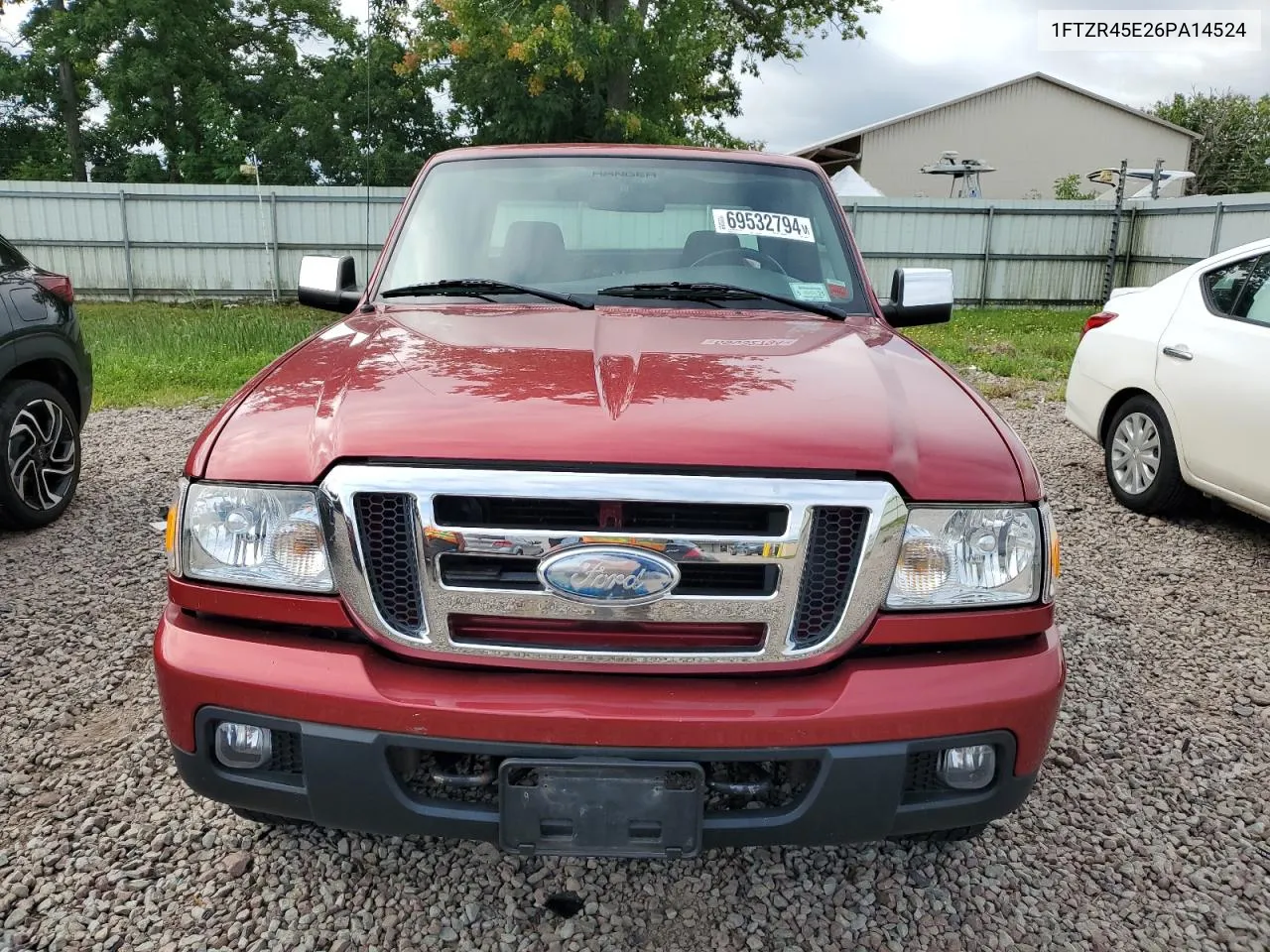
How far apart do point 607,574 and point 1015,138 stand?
3275 centimetres

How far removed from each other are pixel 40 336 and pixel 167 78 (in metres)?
25.7

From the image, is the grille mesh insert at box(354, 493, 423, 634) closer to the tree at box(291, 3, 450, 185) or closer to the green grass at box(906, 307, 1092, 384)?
the green grass at box(906, 307, 1092, 384)

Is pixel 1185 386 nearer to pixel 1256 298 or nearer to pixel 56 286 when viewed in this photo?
pixel 1256 298

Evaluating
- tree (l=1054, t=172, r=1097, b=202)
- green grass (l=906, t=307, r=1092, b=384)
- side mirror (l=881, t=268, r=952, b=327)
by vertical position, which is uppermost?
tree (l=1054, t=172, r=1097, b=202)

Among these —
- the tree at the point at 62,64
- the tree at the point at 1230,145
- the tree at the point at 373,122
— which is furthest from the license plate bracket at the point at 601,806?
the tree at the point at 1230,145

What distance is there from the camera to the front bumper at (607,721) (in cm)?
165

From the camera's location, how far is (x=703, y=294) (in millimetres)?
2760

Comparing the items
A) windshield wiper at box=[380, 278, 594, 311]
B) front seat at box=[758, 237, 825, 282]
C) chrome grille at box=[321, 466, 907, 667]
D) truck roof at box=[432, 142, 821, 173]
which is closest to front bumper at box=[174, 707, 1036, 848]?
chrome grille at box=[321, 466, 907, 667]

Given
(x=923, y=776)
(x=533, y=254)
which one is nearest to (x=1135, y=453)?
(x=533, y=254)

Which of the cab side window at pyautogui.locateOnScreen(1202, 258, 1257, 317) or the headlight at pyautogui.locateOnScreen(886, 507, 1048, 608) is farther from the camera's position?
the cab side window at pyautogui.locateOnScreen(1202, 258, 1257, 317)

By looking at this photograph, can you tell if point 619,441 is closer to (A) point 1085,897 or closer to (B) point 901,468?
(B) point 901,468

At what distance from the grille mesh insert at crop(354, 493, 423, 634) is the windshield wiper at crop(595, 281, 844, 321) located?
1275mm

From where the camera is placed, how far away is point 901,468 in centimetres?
173

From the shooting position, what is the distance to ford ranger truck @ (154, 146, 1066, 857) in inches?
65.2
